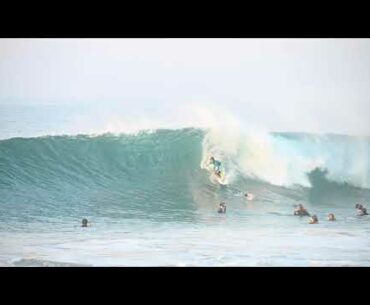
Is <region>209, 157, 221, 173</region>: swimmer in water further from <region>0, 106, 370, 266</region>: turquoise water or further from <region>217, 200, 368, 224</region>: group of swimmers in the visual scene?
<region>217, 200, 368, 224</region>: group of swimmers

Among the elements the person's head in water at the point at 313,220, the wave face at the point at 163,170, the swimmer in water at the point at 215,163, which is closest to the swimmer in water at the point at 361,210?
the wave face at the point at 163,170

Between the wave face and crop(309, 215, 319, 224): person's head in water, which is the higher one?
the wave face

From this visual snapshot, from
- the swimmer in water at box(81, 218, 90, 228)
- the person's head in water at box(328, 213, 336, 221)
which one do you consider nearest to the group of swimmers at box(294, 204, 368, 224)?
the person's head in water at box(328, 213, 336, 221)

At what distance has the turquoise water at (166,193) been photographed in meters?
4.43

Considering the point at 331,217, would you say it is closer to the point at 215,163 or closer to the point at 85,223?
the point at 215,163

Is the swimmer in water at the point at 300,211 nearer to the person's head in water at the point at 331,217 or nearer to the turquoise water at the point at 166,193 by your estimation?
the turquoise water at the point at 166,193

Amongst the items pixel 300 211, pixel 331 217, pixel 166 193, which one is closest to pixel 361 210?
pixel 331 217

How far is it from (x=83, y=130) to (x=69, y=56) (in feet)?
1.86

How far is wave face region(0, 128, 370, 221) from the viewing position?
454 cm

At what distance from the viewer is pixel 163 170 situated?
4605 mm

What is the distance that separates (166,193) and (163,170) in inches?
7.1
